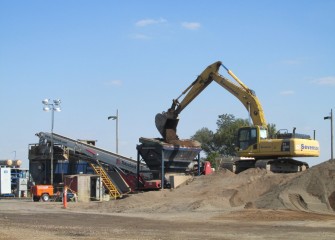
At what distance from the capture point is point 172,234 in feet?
58.2

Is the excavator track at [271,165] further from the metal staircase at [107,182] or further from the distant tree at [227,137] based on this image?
the distant tree at [227,137]

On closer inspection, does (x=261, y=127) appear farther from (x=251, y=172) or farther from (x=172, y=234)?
(x=172, y=234)

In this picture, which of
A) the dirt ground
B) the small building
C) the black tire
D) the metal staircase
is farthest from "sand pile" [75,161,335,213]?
the black tire

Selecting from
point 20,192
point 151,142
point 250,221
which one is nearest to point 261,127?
point 151,142

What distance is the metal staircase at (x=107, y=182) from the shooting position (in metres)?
46.3

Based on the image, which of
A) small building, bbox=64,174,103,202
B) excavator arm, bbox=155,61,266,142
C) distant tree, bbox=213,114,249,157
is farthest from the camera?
distant tree, bbox=213,114,249,157

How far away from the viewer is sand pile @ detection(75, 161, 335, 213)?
90.1 ft

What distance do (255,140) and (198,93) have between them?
7.31 m

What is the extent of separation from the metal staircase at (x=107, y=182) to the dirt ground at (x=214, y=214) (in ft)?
32.5

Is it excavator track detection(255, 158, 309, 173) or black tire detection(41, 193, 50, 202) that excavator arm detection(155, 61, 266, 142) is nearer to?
excavator track detection(255, 158, 309, 173)

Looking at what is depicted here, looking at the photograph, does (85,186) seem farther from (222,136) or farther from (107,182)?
(222,136)

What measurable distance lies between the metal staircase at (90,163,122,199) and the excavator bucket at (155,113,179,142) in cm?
781

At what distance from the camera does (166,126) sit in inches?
1590

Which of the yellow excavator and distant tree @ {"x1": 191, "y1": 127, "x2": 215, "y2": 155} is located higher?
distant tree @ {"x1": 191, "y1": 127, "x2": 215, "y2": 155}
